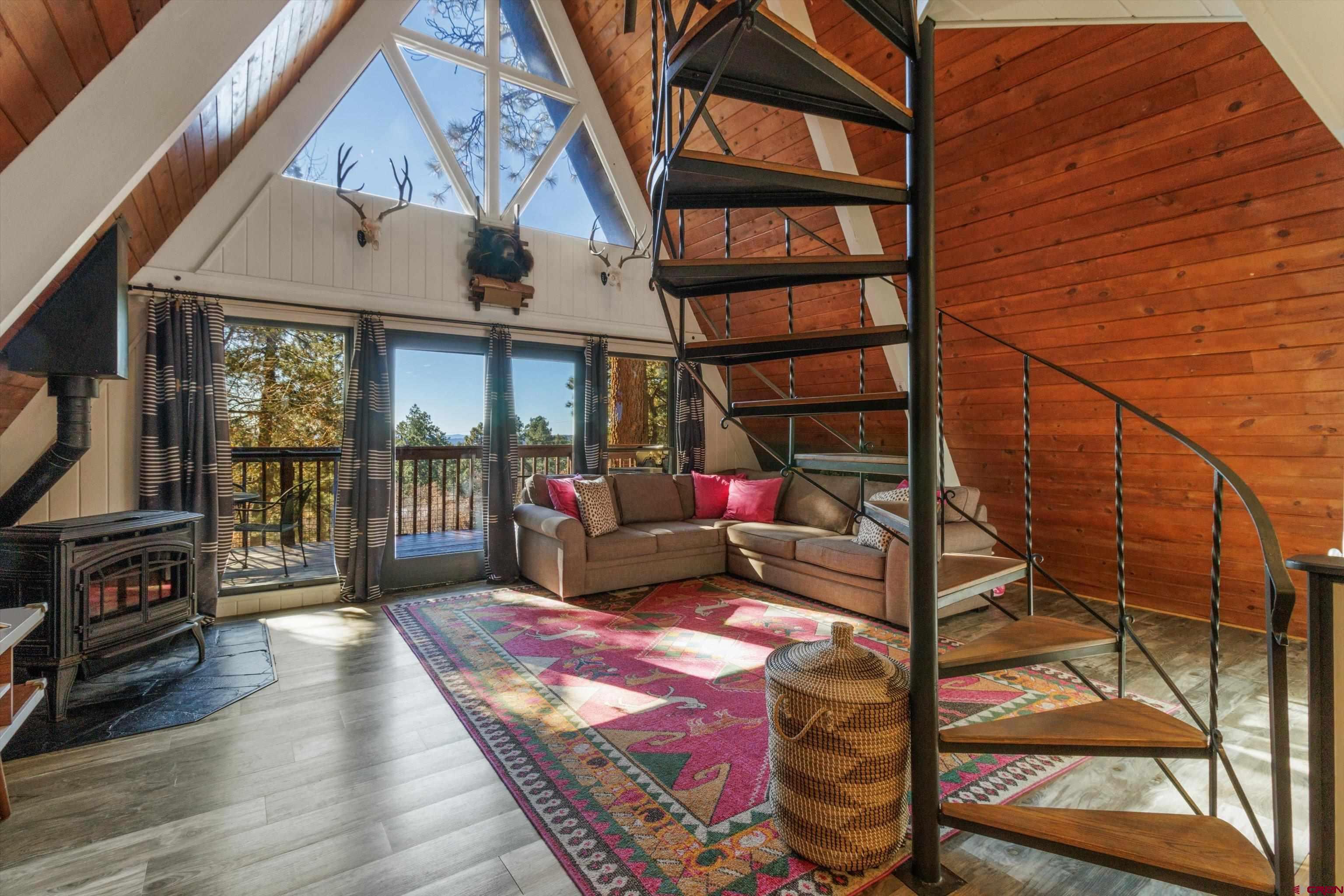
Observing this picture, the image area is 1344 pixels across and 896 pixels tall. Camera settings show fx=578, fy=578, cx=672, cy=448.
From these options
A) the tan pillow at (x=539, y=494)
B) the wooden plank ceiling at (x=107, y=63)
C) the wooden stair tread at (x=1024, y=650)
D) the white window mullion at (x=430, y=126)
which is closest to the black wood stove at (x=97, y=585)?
the wooden plank ceiling at (x=107, y=63)

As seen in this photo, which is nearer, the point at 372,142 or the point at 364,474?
the point at 364,474

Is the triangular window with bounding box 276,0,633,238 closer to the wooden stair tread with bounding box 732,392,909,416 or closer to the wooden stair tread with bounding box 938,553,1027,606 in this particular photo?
the wooden stair tread with bounding box 732,392,909,416

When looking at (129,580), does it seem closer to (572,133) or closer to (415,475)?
(415,475)

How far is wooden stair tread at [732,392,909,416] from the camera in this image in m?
1.71

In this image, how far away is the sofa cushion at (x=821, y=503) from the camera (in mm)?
4570

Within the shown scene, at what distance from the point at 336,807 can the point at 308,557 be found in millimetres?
3561

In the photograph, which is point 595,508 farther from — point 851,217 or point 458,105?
point 458,105

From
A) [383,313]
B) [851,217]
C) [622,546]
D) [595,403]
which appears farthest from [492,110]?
[622,546]

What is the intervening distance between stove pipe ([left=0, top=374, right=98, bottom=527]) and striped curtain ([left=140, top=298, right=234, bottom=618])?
1.64ft

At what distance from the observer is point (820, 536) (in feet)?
13.9

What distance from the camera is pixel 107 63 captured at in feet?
6.47

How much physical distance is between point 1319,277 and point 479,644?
432cm

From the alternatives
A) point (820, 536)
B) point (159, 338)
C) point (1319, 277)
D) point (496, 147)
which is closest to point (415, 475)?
point (159, 338)

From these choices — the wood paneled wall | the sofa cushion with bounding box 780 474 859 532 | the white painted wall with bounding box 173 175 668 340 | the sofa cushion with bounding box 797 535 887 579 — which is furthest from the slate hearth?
the sofa cushion with bounding box 780 474 859 532
